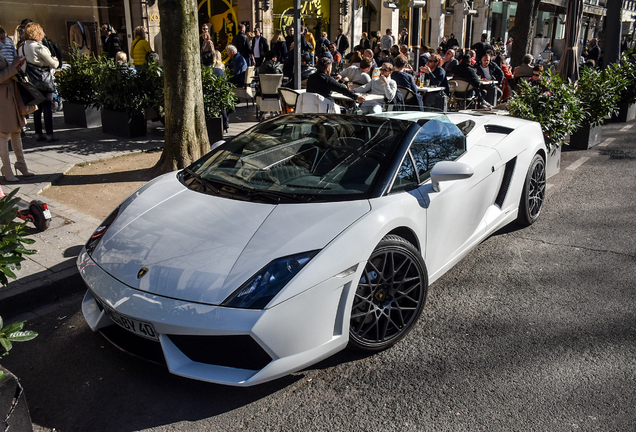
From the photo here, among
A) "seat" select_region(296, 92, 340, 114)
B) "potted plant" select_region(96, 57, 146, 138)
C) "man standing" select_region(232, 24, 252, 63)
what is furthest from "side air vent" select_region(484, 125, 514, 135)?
"man standing" select_region(232, 24, 252, 63)

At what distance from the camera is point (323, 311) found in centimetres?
275

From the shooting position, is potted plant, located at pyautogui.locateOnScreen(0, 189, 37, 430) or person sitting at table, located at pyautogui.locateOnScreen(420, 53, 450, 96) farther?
person sitting at table, located at pyautogui.locateOnScreen(420, 53, 450, 96)

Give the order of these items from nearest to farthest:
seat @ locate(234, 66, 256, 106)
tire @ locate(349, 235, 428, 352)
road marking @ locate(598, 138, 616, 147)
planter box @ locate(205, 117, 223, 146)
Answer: tire @ locate(349, 235, 428, 352) < planter box @ locate(205, 117, 223, 146) < road marking @ locate(598, 138, 616, 147) < seat @ locate(234, 66, 256, 106)

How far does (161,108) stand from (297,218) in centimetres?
717

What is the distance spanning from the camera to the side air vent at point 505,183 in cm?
460

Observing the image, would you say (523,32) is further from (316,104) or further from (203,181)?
(203,181)

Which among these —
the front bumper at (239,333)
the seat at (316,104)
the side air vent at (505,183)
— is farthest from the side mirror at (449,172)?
the seat at (316,104)

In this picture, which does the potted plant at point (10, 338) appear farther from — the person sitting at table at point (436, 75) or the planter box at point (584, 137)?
the person sitting at table at point (436, 75)

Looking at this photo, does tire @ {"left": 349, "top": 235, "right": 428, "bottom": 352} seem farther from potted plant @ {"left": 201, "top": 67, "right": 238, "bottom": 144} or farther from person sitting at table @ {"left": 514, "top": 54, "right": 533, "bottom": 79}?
person sitting at table @ {"left": 514, "top": 54, "right": 533, "bottom": 79}

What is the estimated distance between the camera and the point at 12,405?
2.38 m

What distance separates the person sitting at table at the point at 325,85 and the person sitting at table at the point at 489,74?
5.74m

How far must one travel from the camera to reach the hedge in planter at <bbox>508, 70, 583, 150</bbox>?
7098mm

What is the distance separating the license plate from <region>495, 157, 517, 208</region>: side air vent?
3056mm

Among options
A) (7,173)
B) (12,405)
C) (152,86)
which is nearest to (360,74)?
(152,86)
